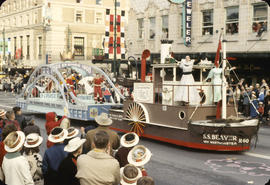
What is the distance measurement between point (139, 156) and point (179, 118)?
627 cm

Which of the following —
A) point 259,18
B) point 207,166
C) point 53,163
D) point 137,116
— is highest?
point 259,18

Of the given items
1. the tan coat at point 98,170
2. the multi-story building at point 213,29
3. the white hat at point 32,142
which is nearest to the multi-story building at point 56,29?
the multi-story building at point 213,29

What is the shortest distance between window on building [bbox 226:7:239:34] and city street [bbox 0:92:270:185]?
1385cm

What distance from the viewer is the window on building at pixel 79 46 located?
52719 mm

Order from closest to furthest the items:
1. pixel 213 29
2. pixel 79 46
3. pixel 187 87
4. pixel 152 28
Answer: pixel 187 87 < pixel 213 29 < pixel 152 28 < pixel 79 46

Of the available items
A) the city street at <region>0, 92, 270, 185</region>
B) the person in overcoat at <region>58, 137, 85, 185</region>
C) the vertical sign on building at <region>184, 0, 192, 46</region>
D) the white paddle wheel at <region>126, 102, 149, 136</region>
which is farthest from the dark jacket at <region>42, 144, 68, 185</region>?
the vertical sign on building at <region>184, 0, 192, 46</region>

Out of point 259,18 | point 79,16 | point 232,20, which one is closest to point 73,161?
point 259,18

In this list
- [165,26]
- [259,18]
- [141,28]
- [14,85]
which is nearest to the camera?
[259,18]

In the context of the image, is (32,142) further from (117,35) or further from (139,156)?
(117,35)

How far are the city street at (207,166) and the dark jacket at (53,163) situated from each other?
3235mm

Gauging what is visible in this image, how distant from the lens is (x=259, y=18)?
23.0 metres

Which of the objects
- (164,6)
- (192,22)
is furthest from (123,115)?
(164,6)

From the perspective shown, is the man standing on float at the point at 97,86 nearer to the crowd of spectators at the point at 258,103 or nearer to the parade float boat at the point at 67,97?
the parade float boat at the point at 67,97

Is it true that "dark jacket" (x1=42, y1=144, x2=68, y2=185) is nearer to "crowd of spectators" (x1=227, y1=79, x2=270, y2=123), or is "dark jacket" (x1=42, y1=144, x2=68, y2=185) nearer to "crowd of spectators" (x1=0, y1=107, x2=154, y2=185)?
"crowd of spectators" (x1=0, y1=107, x2=154, y2=185)
